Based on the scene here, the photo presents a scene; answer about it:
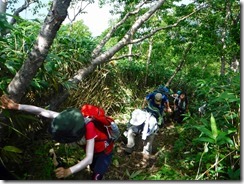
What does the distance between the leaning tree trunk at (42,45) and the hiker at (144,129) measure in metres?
2.16

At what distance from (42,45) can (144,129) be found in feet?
7.56

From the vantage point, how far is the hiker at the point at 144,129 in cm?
411

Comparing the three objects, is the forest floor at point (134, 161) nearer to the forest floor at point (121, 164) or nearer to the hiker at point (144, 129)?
the forest floor at point (121, 164)

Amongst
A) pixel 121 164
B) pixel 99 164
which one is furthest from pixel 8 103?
pixel 121 164

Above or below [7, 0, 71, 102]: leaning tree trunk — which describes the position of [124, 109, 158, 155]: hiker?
below

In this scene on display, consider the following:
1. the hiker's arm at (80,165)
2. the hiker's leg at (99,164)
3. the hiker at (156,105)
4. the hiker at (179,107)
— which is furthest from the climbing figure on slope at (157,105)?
the hiker's arm at (80,165)

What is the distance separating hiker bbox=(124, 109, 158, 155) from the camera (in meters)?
4.11

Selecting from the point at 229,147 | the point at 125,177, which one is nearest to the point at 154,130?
the point at 125,177

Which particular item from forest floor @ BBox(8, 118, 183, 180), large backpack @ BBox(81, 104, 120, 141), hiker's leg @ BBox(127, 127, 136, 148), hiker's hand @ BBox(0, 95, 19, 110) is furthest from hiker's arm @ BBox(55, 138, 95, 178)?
hiker's leg @ BBox(127, 127, 136, 148)

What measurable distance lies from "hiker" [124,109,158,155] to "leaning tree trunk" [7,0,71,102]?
7.08ft

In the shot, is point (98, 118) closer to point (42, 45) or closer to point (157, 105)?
point (42, 45)

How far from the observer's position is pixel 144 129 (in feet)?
13.4

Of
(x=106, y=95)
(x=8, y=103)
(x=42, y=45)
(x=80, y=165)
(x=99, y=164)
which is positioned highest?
(x=42, y=45)

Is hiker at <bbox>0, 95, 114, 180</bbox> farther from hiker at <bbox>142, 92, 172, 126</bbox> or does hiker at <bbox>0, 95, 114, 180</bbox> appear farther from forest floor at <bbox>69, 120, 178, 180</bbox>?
hiker at <bbox>142, 92, 172, 126</bbox>
